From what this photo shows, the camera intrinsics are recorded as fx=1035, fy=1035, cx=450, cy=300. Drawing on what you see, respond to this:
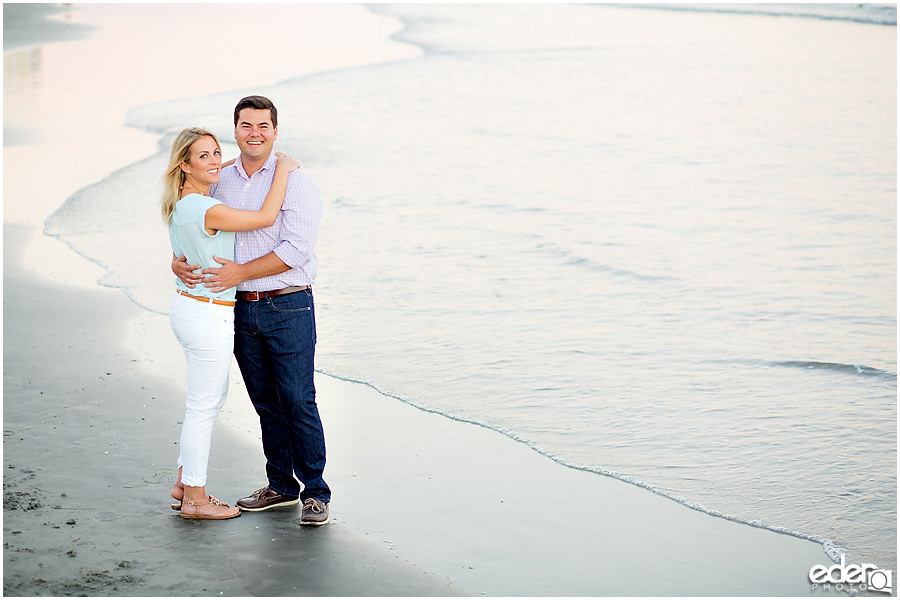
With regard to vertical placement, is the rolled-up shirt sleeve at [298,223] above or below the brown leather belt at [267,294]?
above

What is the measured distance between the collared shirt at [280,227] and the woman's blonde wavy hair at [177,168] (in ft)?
0.75

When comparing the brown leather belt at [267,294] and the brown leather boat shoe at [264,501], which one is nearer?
the brown leather belt at [267,294]

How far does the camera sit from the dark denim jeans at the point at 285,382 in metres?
4.48

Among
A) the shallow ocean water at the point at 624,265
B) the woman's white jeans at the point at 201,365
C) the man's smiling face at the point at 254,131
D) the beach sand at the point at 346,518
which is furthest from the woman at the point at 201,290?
the shallow ocean water at the point at 624,265

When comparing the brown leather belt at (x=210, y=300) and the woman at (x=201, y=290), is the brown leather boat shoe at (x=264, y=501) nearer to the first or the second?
the woman at (x=201, y=290)

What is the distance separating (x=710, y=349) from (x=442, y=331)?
6.31 feet

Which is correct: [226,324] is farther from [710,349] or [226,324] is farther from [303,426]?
[710,349]

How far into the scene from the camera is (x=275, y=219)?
439cm

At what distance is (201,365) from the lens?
4.40 metres

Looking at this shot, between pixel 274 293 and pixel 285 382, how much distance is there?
0.40 m

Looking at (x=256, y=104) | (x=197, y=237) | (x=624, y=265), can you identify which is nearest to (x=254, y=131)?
(x=256, y=104)

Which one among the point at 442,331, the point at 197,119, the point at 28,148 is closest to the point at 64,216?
the point at 28,148

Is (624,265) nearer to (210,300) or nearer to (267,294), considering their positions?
(267,294)

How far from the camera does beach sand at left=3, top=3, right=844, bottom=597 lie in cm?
403
